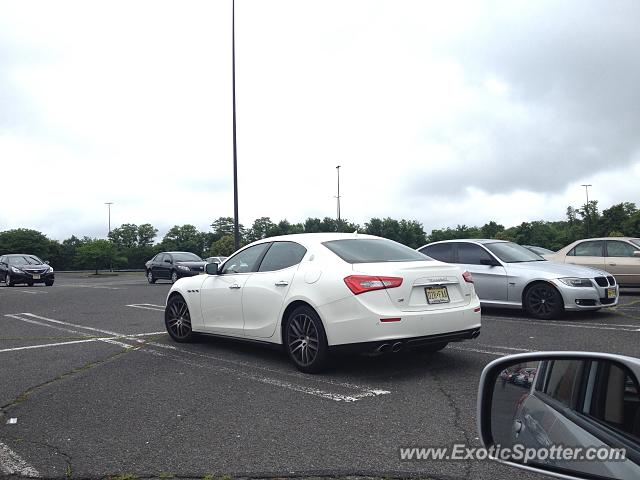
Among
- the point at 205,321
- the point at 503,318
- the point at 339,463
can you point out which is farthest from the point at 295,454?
the point at 503,318

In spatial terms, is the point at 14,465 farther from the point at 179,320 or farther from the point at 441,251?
the point at 441,251

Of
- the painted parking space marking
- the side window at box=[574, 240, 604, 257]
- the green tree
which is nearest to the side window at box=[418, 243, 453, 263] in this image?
the side window at box=[574, 240, 604, 257]

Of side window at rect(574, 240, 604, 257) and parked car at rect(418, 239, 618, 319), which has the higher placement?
side window at rect(574, 240, 604, 257)

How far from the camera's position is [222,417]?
461 cm

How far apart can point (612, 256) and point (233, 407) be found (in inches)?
488

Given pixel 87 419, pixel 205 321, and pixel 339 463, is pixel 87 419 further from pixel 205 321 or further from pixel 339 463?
pixel 205 321

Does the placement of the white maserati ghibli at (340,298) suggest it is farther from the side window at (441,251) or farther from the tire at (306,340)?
the side window at (441,251)

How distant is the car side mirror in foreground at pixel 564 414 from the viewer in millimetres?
1435

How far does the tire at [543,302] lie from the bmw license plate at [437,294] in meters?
4.77

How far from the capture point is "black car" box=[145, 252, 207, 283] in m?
26.6

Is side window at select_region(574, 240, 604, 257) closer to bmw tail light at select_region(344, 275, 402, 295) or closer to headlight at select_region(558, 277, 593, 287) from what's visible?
headlight at select_region(558, 277, 593, 287)

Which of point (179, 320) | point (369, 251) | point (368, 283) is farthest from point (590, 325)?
point (179, 320)

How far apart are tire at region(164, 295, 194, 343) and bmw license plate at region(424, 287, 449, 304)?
11.8 feet

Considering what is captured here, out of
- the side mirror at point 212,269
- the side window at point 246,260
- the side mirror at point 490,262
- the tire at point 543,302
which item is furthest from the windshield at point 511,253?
the side mirror at point 212,269
